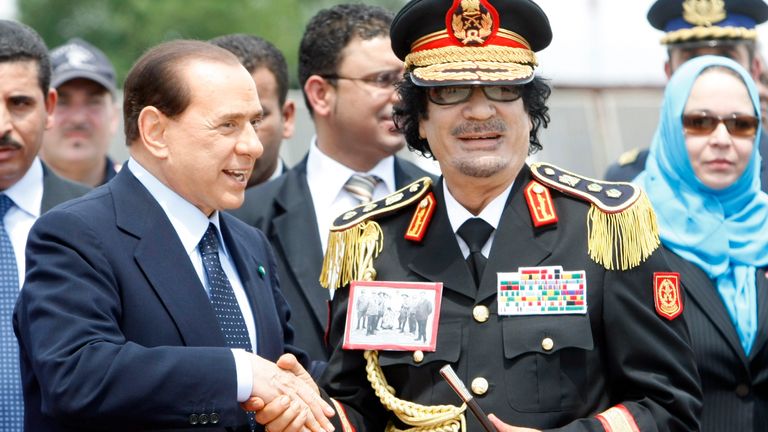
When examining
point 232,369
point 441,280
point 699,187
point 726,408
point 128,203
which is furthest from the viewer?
point 699,187

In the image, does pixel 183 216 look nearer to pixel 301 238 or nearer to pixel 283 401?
pixel 283 401

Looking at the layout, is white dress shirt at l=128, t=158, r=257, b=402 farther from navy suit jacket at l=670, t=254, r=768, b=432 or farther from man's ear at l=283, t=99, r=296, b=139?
man's ear at l=283, t=99, r=296, b=139

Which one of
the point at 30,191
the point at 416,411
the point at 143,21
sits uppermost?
the point at 143,21

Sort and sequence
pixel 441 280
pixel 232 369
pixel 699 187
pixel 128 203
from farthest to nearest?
pixel 699 187, pixel 441 280, pixel 128 203, pixel 232 369

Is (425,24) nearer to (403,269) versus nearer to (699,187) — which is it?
(403,269)

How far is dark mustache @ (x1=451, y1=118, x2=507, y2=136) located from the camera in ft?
13.7

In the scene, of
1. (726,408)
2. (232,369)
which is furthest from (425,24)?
(726,408)

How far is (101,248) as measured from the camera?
377cm

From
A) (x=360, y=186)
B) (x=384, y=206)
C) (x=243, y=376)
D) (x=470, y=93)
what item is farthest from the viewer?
(x=360, y=186)

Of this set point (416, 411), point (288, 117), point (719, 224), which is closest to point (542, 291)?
point (416, 411)

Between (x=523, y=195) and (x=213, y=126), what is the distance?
101 centimetres

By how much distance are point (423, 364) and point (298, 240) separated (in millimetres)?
1525

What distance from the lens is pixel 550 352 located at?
13.1ft

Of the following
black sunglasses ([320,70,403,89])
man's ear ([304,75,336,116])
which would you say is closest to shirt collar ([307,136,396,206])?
man's ear ([304,75,336,116])
